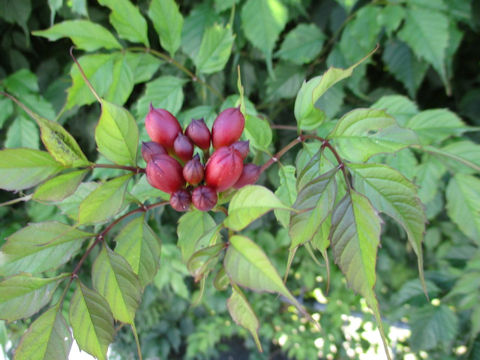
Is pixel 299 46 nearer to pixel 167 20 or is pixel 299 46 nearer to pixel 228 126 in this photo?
pixel 167 20

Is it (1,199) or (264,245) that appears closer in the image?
(1,199)

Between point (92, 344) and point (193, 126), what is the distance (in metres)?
0.22

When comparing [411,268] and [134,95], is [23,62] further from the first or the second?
[411,268]

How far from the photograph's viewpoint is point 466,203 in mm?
563

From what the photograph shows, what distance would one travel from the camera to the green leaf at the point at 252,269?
0.75ft

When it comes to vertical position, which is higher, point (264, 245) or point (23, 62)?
point (23, 62)

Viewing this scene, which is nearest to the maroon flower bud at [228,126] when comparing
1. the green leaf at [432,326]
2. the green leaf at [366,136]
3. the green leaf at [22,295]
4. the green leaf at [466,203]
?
the green leaf at [366,136]

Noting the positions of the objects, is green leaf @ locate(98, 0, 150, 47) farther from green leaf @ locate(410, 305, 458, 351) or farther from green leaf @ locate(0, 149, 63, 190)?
green leaf @ locate(410, 305, 458, 351)

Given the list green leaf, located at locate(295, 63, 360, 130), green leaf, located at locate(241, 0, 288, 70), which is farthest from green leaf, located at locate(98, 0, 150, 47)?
green leaf, located at locate(295, 63, 360, 130)

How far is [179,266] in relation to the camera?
1.18 meters

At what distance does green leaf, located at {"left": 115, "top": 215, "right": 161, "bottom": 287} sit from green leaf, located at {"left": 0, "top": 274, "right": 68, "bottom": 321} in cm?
8

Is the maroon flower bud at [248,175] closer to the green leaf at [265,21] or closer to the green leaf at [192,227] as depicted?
the green leaf at [192,227]

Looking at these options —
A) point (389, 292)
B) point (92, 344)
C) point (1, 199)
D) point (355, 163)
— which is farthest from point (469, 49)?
point (1, 199)

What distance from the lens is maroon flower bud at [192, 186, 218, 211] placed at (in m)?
0.29
